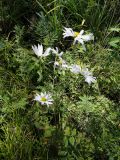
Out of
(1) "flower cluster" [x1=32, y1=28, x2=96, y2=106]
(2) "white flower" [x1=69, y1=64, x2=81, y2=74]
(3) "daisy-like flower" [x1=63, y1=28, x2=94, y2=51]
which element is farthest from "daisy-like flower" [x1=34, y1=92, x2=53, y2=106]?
(3) "daisy-like flower" [x1=63, y1=28, x2=94, y2=51]

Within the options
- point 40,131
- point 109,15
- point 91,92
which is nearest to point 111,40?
point 109,15

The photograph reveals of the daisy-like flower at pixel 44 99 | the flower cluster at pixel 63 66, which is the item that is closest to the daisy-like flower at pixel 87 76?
the flower cluster at pixel 63 66

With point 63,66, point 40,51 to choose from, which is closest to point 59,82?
point 63,66

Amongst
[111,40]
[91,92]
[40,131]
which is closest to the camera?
[40,131]

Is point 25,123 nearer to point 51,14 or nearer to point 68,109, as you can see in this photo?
A: point 68,109

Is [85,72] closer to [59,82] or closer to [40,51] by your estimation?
[59,82]

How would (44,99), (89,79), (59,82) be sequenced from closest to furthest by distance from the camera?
1. (44,99)
2. (89,79)
3. (59,82)

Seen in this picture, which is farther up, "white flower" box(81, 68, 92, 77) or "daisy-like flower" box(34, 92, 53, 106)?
"white flower" box(81, 68, 92, 77)

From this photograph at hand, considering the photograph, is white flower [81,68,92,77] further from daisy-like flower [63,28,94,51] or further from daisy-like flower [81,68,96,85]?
daisy-like flower [63,28,94,51]
